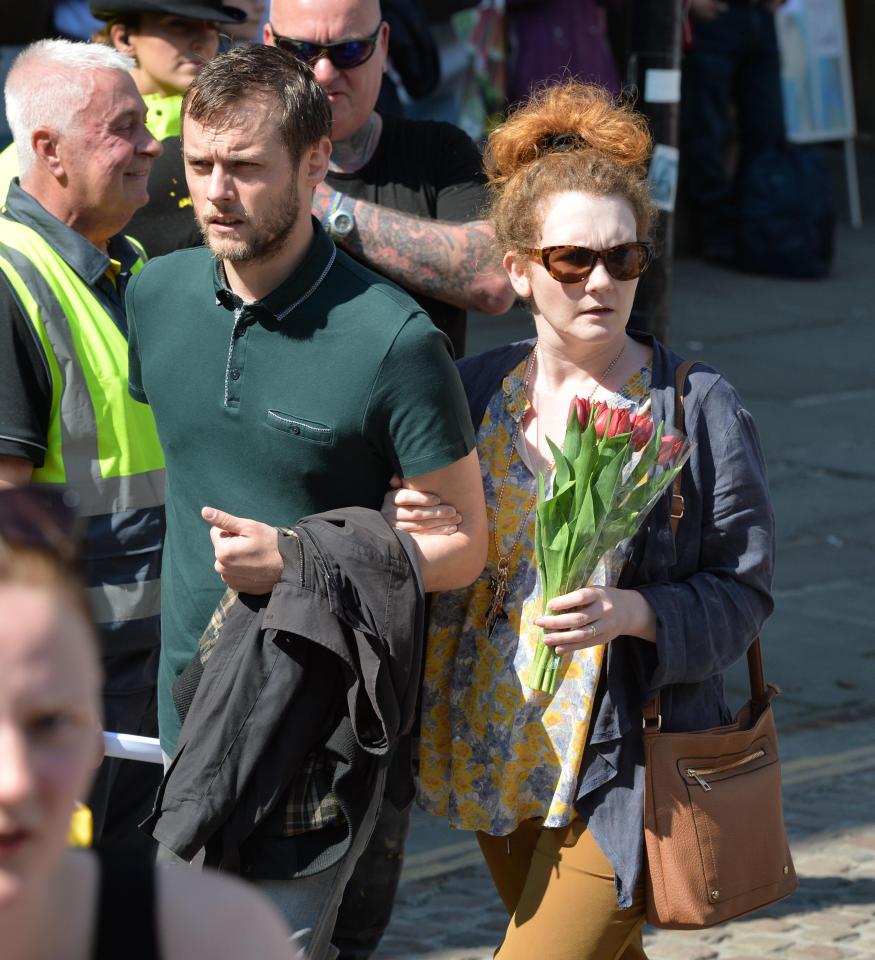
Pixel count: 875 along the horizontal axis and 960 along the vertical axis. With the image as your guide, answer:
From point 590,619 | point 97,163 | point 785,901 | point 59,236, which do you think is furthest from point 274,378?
point 785,901

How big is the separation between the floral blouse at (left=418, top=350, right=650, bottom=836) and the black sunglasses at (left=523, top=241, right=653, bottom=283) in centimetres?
22

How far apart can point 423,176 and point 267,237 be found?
124 cm

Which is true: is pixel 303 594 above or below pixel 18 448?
below

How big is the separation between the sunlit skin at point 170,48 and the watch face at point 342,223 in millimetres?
1043

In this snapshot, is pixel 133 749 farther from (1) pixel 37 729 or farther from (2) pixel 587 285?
(1) pixel 37 729

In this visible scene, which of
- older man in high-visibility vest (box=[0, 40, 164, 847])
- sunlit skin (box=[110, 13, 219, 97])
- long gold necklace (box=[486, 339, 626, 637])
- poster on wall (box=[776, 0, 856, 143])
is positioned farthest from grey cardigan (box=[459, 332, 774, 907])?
poster on wall (box=[776, 0, 856, 143])

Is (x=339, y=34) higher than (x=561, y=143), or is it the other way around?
(x=339, y=34)

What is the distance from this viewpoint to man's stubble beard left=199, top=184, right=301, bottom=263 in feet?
10.6

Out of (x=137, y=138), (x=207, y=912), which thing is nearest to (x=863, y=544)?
(x=137, y=138)

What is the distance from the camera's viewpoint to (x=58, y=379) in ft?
12.2

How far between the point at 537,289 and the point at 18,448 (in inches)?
44.3

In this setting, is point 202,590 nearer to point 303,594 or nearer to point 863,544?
point 303,594

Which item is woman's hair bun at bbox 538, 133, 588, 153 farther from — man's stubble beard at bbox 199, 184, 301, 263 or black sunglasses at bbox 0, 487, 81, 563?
black sunglasses at bbox 0, 487, 81, 563

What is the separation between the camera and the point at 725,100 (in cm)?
1394
